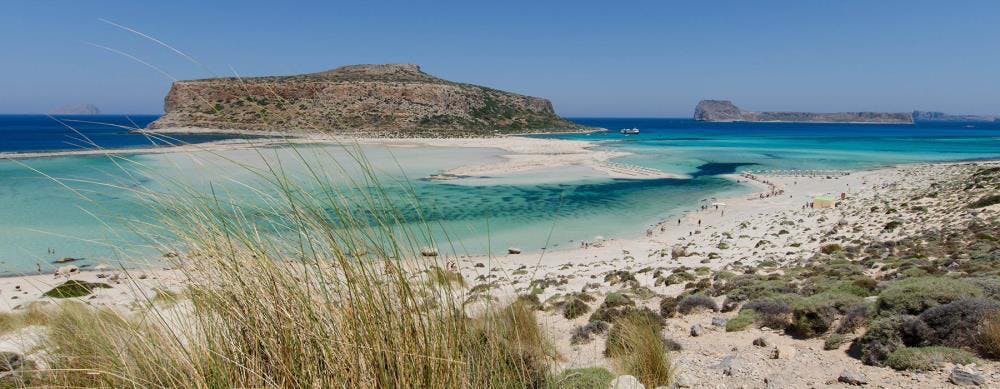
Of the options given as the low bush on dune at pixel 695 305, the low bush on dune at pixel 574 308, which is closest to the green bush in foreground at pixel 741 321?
the low bush on dune at pixel 695 305

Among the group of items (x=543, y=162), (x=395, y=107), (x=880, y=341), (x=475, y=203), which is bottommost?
(x=475, y=203)

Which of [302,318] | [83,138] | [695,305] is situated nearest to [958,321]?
[695,305]

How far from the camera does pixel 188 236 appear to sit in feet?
7.09

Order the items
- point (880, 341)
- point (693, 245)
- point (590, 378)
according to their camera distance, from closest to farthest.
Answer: point (590, 378) < point (880, 341) < point (693, 245)

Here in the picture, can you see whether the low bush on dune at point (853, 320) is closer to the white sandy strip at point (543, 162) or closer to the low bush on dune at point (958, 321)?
the low bush on dune at point (958, 321)

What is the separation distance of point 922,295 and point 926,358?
1.57m

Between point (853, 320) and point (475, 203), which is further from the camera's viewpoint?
point (475, 203)

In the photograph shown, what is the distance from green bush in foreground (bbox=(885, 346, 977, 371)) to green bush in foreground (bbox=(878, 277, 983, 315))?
3.68 feet

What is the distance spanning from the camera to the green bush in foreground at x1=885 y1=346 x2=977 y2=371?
4.01m

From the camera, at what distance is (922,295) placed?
5.27 meters

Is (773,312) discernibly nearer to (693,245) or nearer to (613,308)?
(613,308)

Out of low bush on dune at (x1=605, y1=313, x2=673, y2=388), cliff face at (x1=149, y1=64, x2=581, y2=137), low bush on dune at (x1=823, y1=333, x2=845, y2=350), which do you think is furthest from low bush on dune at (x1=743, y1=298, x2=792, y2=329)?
cliff face at (x1=149, y1=64, x2=581, y2=137)

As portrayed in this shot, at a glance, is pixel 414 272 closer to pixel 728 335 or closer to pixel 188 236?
pixel 188 236

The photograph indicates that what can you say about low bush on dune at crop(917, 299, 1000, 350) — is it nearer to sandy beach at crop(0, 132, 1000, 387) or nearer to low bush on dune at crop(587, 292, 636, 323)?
sandy beach at crop(0, 132, 1000, 387)
